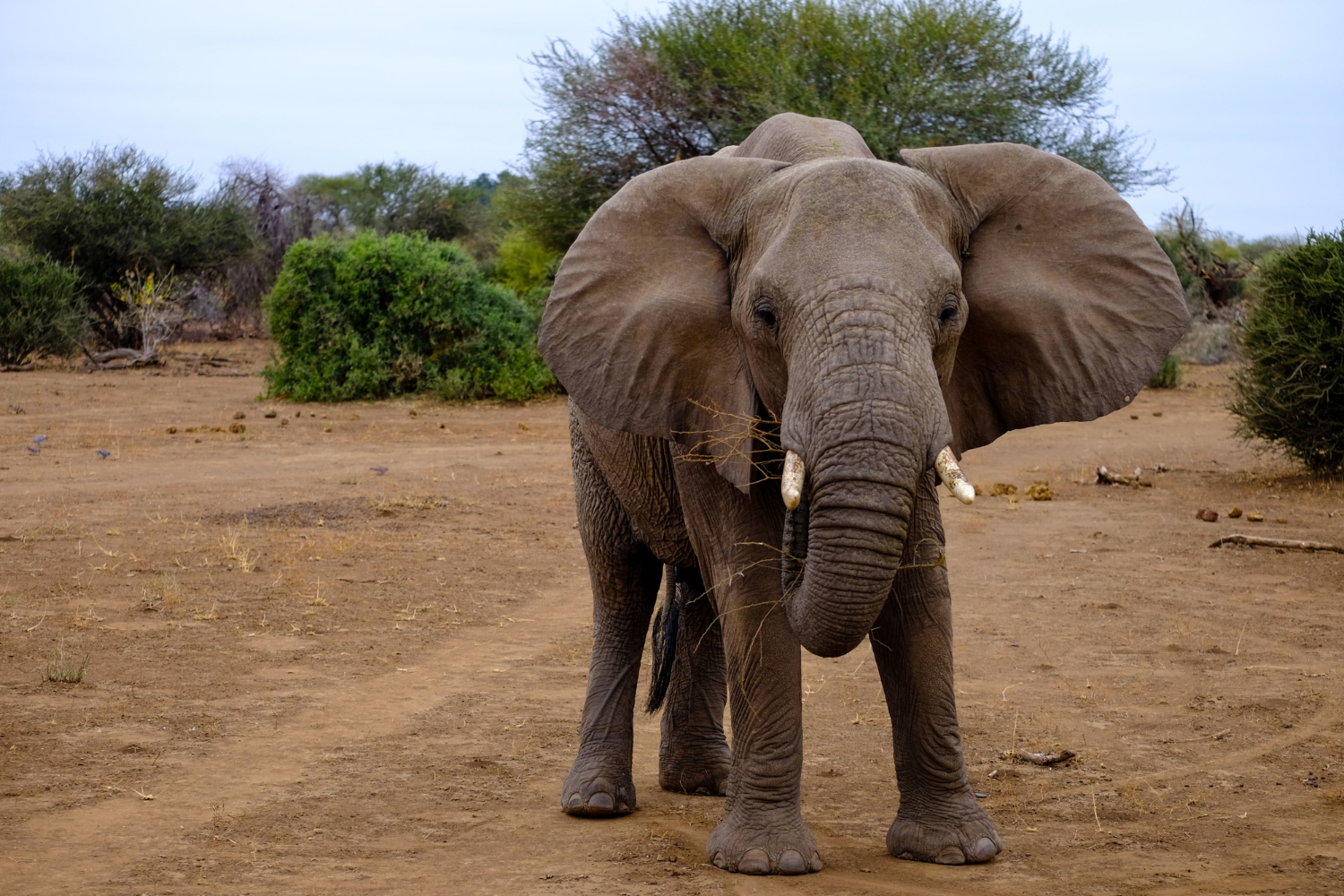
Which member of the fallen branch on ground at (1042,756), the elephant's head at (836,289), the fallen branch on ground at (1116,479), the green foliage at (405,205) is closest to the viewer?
the elephant's head at (836,289)

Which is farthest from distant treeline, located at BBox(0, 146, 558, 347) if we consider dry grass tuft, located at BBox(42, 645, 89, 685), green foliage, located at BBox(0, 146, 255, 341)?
dry grass tuft, located at BBox(42, 645, 89, 685)

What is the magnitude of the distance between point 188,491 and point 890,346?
30.9ft

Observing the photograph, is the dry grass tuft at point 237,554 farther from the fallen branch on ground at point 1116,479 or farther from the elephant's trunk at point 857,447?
the fallen branch on ground at point 1116,479

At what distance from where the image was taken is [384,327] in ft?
66.4

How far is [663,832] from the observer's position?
14.9ft

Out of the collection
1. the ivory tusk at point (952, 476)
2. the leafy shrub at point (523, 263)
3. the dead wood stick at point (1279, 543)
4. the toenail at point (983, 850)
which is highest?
the leafy shrub at point (523, 263)

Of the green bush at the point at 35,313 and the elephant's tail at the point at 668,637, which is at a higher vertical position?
the green bush at the point at 35,313

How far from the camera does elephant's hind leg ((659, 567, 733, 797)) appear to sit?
5.10 meters

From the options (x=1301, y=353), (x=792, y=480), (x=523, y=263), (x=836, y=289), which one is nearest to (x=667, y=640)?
(x=792, y=480)

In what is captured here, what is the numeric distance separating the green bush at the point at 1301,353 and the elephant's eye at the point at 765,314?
34.0 ft

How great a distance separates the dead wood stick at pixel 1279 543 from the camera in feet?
30.9

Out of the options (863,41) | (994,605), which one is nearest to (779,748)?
(994,605)

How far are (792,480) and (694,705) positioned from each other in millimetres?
2021

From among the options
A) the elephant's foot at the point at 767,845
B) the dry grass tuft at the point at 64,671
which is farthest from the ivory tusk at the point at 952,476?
Answer: the dry grass tuft at the point at 64,671
